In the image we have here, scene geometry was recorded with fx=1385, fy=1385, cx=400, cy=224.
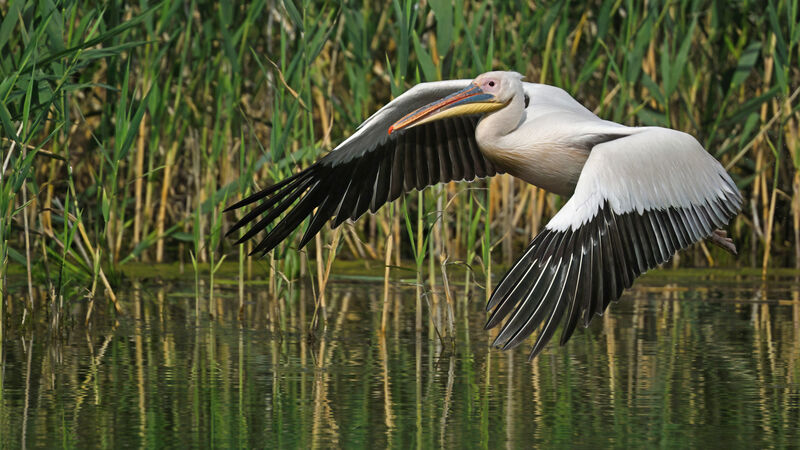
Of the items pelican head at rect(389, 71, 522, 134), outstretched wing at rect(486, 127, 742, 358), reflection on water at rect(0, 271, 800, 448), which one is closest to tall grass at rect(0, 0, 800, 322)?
reflection on water at rect(0, 271, 800, 448)

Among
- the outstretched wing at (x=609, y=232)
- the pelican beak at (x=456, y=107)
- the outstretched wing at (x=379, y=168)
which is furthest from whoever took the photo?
the outstretched wing at (x=379, y=168)

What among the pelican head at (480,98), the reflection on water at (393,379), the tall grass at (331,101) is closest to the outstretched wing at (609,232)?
the reflection on water at (393,379)

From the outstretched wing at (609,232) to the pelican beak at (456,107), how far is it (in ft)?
2.32

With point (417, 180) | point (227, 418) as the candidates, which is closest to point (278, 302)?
point (417, 180)

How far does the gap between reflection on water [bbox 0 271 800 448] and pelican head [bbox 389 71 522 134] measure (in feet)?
2.99

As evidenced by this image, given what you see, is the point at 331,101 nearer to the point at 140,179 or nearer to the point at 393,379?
the point at 140,179

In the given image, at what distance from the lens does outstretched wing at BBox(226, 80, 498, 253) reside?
5.96 m

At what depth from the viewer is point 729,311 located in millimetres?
7023

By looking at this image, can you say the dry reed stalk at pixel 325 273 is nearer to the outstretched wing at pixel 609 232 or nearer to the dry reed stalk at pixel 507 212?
the outstretched wing at pixel 609 232

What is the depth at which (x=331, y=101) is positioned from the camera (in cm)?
723

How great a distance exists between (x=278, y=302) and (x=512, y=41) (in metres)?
2.49

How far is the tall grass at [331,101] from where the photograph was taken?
6.79 m

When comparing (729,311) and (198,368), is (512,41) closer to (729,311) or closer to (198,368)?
(729,311)

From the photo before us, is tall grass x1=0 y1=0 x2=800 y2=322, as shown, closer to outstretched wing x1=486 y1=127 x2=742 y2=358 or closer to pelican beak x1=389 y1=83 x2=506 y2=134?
pelican beak x1=389 y1=83 x2=506 y2=134
